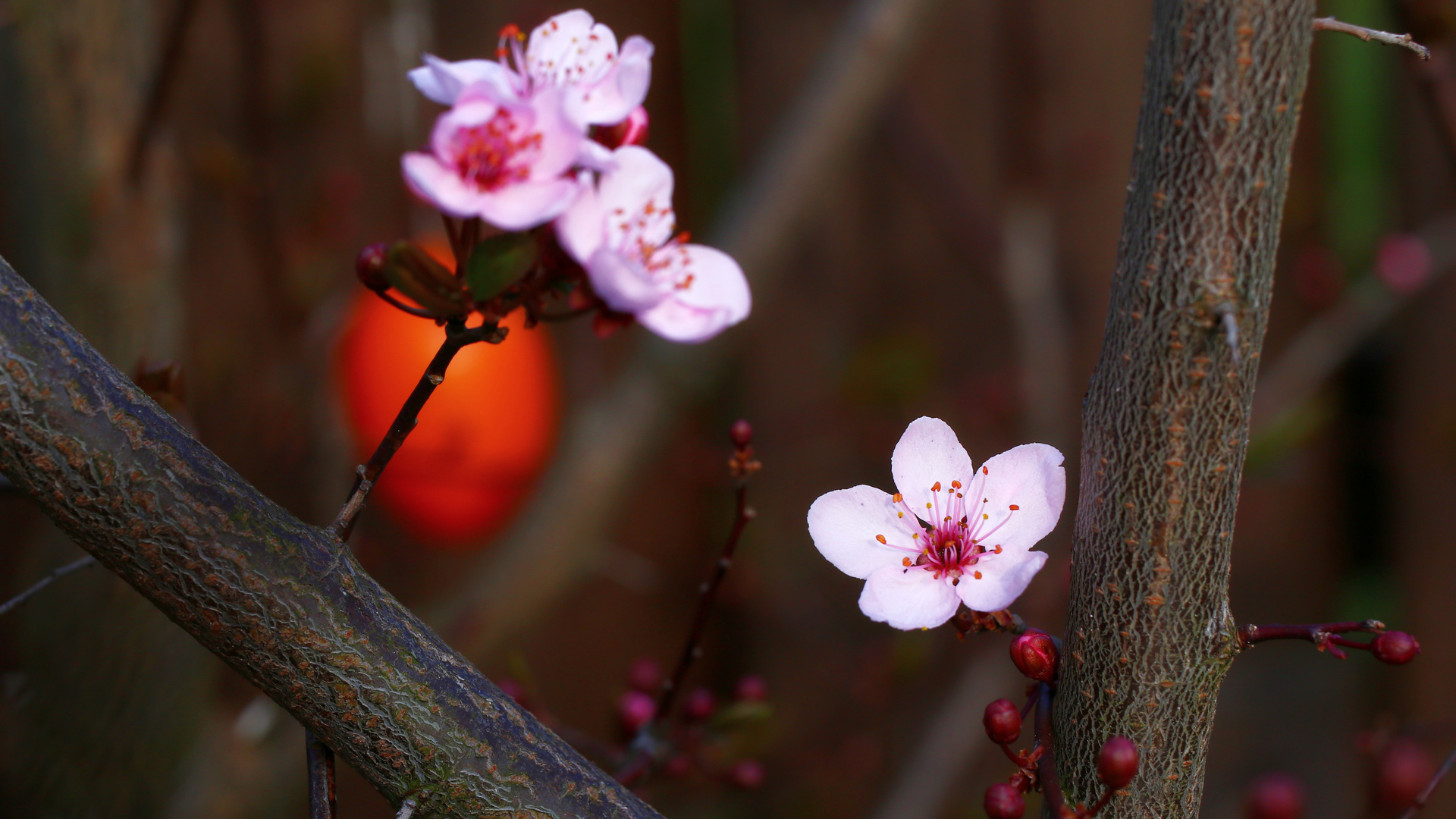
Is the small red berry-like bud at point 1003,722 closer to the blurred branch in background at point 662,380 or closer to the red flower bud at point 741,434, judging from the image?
the red flower bud at point 741,434

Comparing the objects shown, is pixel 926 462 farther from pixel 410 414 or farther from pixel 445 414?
pixel 445 414

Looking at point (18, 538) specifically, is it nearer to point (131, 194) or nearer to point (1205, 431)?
point (131, 194)

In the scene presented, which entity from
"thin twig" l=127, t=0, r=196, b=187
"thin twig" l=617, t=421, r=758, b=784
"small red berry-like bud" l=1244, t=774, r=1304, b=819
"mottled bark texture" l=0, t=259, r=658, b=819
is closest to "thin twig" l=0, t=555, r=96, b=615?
"mottled bark texture" l=0, t=259, r=658, b=819

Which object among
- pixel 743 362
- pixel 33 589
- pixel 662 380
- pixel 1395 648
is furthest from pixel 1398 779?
pixel 743 362

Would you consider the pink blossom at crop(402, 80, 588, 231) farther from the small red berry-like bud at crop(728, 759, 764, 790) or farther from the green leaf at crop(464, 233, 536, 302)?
the small red berry-like bud at crop(728, 759, 764, 790)

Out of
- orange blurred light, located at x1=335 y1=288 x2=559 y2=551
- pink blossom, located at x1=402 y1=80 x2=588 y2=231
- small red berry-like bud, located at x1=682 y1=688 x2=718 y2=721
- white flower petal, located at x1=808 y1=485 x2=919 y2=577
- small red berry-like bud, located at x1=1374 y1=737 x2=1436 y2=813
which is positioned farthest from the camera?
orange blurred light, located at x1=335 y1=288 x2=559 y2=551
